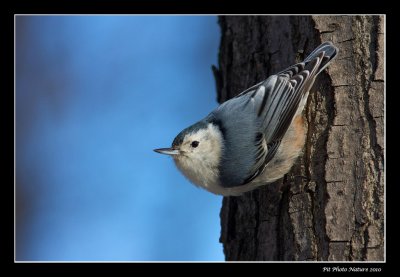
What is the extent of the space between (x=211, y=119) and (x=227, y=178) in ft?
0.95

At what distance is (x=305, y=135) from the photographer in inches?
89.7

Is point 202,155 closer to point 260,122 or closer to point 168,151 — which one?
point 168,151

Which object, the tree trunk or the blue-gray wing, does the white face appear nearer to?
the blue-gray wing

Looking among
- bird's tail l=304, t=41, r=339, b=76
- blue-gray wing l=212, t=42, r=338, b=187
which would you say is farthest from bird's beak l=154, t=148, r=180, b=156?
bird's tail l=304, t=41, r=339, b=76

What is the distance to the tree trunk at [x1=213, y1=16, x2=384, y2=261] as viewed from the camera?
1.91m

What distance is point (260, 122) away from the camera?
2.30 metres

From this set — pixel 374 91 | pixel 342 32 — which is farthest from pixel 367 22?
pixel 374 91

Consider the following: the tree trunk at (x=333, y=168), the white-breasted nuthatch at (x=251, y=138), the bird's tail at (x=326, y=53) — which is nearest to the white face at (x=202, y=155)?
the white-breasted nuthatch at (x=251, y=138)

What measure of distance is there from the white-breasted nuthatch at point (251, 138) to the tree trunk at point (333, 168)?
7 cm

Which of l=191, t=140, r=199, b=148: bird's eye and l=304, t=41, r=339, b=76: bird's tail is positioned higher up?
l=304, t=41, r=339, b=76: bird's tail

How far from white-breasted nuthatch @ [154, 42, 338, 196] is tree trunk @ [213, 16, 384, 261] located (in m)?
0.07

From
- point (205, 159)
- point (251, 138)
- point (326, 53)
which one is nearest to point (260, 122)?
point (251, 138)

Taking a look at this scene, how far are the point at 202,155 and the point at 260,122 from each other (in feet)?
1.02

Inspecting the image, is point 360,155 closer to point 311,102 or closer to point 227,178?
point 311,102
